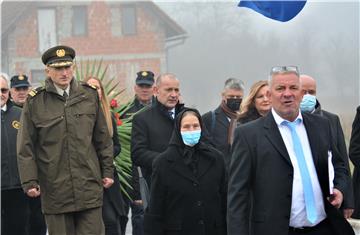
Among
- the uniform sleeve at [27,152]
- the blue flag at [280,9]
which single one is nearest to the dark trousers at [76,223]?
the uniform sleeve at [27,152]

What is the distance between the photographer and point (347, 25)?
1378 inches

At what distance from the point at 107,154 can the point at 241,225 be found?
267 cm

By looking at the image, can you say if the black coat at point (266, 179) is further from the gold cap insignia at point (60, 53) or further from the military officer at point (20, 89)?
the military officer at point (20, 89)

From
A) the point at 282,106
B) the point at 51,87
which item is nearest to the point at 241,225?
the point at 282,106

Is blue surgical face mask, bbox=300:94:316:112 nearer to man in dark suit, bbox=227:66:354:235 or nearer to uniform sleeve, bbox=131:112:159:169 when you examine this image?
uniform sleeve, bbox=131:112:159:169

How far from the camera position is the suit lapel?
19.5 ft

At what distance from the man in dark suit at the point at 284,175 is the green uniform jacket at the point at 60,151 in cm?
236

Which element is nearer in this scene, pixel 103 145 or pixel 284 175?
pixel 284 175

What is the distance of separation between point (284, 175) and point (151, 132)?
374 cm

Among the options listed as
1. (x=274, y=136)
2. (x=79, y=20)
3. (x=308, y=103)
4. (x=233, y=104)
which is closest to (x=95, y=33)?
(x=79, y=20)

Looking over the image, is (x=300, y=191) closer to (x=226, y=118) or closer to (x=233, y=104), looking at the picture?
(x=226, y=118)

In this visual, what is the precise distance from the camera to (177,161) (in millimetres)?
8164

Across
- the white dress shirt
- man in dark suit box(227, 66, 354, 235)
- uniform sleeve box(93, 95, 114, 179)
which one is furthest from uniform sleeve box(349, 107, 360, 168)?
the white dress shirt

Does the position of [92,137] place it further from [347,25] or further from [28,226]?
[347,25]
